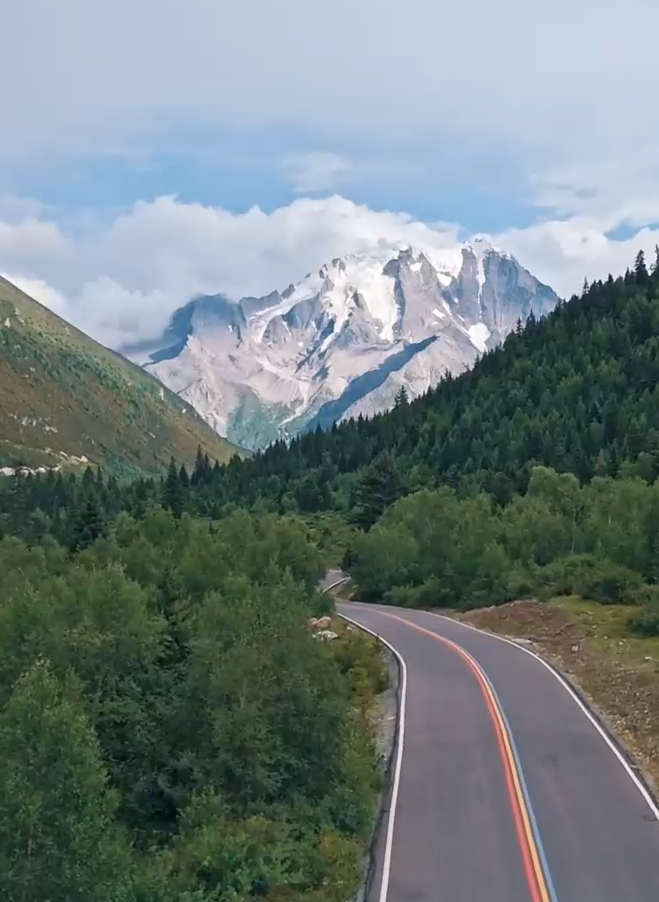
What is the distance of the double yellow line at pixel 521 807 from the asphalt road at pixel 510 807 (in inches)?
1.8

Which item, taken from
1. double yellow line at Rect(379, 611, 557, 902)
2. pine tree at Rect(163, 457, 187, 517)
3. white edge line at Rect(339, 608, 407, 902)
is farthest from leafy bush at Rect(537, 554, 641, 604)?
pine tree at Rect(163, 457, 187, 517)

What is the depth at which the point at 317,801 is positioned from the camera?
103 ft

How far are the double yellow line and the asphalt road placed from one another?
0.15 ft

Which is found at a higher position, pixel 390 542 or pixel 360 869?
pixel 390 542

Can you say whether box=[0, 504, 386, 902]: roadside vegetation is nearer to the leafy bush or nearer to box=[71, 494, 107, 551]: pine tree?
the leafy bush

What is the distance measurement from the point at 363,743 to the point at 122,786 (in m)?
8.54

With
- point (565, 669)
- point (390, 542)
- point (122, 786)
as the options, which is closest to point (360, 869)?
point (122, 786)

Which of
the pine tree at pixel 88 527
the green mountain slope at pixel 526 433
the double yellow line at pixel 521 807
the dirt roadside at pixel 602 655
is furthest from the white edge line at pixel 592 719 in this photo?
the pine tree at pixel 88 527

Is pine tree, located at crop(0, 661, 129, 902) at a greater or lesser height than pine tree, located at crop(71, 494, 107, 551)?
lesser

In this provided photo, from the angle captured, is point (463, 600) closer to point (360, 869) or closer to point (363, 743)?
point (363, 743)

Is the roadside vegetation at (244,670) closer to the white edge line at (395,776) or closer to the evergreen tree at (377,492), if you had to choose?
the white edge line at (395,776)

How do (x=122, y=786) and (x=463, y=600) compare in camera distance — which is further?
(x=463, y=600)

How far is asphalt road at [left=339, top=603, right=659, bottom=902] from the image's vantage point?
25297 millimetres

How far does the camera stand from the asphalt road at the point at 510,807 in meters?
25.3
